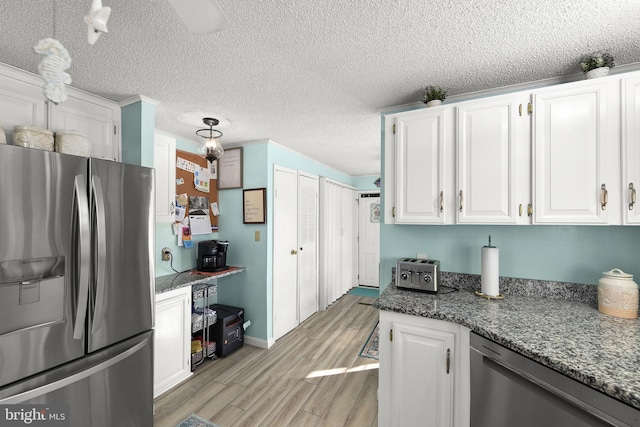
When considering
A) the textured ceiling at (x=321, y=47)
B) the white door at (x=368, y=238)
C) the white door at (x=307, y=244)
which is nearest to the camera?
the textured ceiling at (x=321, y=47)

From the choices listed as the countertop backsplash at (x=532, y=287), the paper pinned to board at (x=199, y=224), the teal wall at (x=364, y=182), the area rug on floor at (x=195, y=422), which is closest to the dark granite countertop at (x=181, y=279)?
the paper pinned to board at (x=199, y=224)

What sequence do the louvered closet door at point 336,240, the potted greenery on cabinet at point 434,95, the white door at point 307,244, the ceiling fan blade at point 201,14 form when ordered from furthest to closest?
the louvered closet door at point 336,240 < the white door at point 307,244 < the potted greenery on cabinet at point 434,95 < the ceiling fan blade at point 201,14

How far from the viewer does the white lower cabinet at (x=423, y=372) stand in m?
1.46

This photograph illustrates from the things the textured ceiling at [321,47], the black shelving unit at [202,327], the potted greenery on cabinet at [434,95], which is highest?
the textured ceiling at [321,47]

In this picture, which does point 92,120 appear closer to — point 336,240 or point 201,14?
point 201,14

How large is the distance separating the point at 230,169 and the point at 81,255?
2107 mm

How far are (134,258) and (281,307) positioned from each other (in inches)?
79.9

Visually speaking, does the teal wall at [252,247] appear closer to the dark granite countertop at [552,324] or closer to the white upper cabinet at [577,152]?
the dark granite countertop at [552,324]

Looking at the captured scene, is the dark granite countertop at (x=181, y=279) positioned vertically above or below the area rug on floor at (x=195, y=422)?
above

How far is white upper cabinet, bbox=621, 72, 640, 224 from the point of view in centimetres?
140

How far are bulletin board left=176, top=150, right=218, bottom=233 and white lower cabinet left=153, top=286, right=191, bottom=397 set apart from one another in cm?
105

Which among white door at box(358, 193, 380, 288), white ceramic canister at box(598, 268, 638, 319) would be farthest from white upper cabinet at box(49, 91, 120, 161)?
white door at box(358, 193, 380, 288)

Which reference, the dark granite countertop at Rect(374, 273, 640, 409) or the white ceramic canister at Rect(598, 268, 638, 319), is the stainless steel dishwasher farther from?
the white ceramic canister at Rect(598, 268, 638, 319)

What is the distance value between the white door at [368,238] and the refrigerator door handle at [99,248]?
15.6 feet
